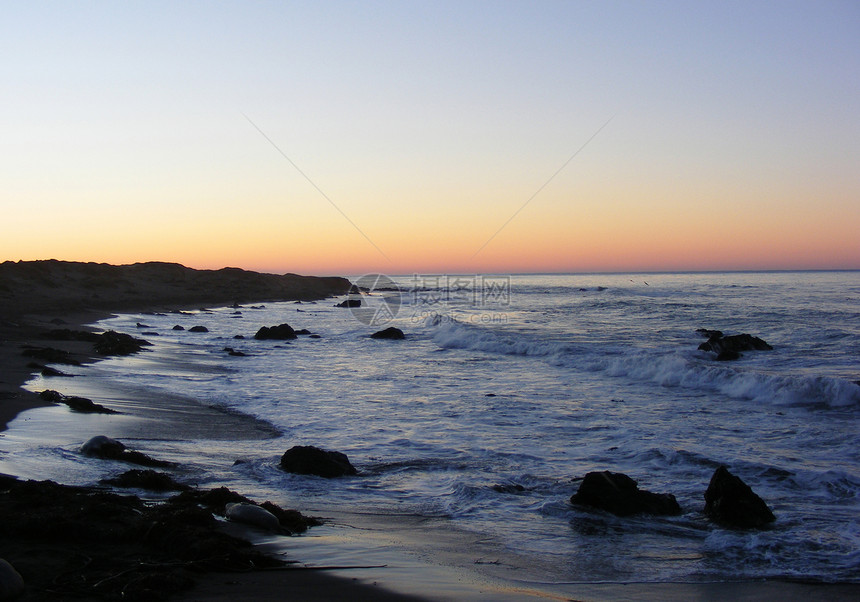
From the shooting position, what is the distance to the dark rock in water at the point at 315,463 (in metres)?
8.30

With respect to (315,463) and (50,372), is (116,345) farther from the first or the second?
(315,463)

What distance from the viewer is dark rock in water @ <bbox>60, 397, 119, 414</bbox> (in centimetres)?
1107

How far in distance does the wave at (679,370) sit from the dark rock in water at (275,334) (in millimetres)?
7510

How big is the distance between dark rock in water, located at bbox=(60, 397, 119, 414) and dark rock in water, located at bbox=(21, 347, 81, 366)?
6.34 metres

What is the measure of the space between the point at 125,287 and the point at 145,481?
6070cm

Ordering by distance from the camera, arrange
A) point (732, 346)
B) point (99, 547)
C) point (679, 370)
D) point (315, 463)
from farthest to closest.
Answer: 1. point (732, 346)
2. point (679, 370)
3. point (315, 463)
4. point (99, 547)

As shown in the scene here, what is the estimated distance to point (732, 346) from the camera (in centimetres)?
2245

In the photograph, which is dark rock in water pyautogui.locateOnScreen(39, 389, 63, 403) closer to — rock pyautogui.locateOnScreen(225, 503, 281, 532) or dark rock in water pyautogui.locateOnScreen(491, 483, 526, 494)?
rock pyautogui.locateOnScreen(225, 503, 281, 532)

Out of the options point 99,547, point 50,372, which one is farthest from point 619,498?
point 50,372

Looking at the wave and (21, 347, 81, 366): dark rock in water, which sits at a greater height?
(21, 347, 81, 366): dark rock in water

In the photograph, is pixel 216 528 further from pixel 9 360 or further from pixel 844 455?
pixel 9 360

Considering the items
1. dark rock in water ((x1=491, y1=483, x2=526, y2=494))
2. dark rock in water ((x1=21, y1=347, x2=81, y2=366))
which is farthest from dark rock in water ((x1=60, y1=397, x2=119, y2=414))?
dark rock in water ((x1=491, y1=483, x2=526, y2=494))

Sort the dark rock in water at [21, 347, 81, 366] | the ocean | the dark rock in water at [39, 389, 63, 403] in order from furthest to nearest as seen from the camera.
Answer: the dark rock in water at [21, 347, 81, 366] → the dark rock in water at [39, 389, 63, 403] → the ocean

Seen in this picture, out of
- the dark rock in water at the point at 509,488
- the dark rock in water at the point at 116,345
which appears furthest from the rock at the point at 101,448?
the dark rock in water at the point at 116,345
